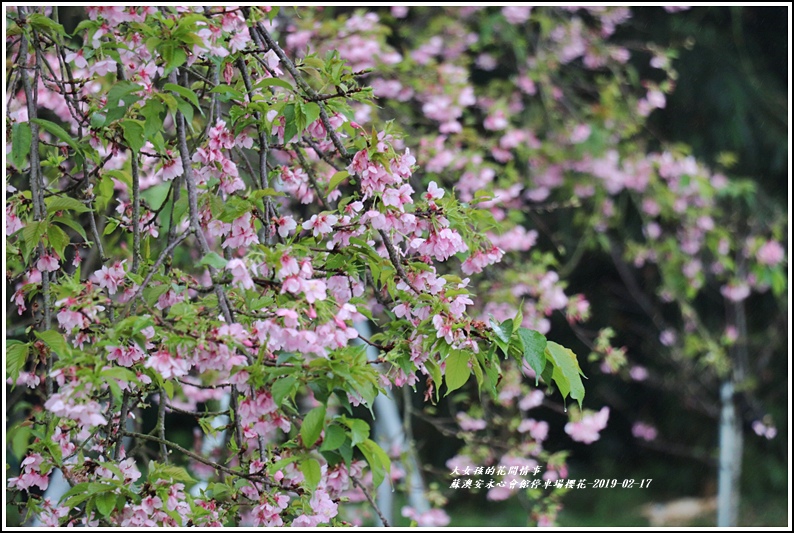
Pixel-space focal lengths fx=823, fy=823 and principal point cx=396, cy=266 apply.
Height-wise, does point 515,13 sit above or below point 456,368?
above

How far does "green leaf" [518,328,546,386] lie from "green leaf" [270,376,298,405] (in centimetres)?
37

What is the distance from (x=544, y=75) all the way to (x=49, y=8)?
2.47 metres

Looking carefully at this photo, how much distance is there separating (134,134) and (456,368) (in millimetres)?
703

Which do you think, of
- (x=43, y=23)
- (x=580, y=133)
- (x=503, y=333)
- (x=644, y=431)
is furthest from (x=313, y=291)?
(x=644, y=431)

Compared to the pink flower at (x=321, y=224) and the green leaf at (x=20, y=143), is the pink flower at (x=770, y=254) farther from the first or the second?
the green leaf at (x=20, y=143)

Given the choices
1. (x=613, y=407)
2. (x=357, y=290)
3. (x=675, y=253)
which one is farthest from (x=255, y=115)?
(x=613, y=407)

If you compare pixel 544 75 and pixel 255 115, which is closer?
pixel 255 115

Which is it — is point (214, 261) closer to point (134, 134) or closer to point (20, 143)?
point (134, 134)

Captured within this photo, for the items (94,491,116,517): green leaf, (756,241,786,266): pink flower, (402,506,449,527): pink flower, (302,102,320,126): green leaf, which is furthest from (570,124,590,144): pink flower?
(94,491,116,517): green leaf

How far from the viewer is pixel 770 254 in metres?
4.41

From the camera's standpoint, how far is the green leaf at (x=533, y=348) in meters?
1.32

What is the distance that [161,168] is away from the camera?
162 centimetres

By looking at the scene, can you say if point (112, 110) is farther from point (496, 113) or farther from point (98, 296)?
point (496, 113)

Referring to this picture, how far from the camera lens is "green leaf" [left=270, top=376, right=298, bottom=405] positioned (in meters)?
1.23
